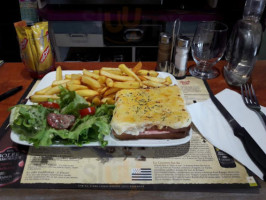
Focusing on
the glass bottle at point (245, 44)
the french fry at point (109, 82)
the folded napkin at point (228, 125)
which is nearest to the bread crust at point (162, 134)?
the folded napkin at point (228, 125)

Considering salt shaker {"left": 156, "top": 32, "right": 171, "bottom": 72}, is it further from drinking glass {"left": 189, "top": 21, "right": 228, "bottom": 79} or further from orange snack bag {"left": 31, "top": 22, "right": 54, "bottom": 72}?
orange snack bag {"left": 31, "top": 22, "right": 54, "bottom": 72}

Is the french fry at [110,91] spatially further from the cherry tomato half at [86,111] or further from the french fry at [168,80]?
the french fry at [168,80]

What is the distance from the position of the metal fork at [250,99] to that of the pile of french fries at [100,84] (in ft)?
1.75

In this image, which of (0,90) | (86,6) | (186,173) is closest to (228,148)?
(186,173)

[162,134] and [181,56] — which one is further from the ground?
[181,56]

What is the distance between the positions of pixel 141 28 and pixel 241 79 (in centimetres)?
183

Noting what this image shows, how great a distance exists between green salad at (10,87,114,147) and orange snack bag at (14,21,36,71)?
1.68ft

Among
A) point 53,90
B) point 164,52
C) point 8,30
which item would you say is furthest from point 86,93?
point 8,30

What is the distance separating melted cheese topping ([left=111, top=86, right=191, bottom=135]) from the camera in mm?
1035

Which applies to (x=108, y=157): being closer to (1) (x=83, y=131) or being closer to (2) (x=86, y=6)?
(1) (x=83, y=131)

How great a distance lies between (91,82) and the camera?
53.6 inches

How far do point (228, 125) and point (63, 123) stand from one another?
3.13ft

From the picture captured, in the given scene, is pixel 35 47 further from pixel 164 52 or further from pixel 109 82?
pixel 164 52

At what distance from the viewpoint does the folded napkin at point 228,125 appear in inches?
41.2
